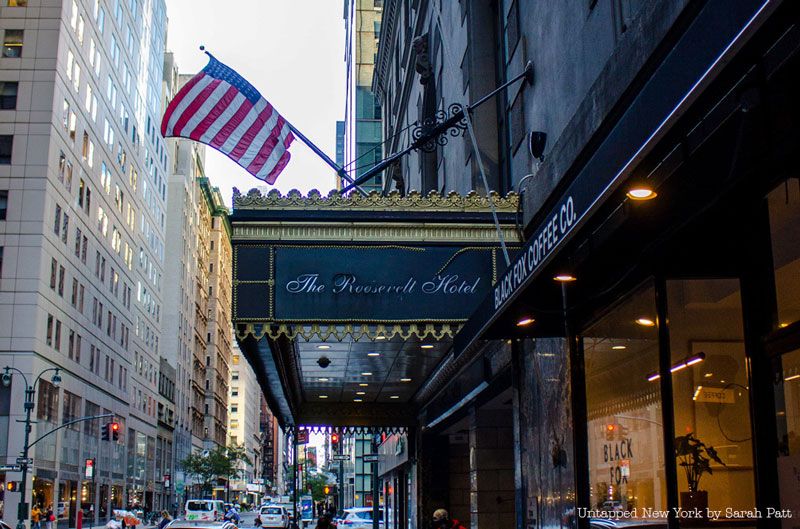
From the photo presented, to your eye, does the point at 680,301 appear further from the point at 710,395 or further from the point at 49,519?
the point at 49,519

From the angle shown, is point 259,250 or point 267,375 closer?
point 259,250

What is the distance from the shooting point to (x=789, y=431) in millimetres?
6586

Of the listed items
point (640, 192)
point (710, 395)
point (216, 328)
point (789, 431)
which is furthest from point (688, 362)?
point (216, 328)

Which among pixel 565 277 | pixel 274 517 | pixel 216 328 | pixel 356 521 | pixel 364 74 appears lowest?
pixel 274 517

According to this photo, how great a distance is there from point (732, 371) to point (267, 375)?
15.9 metres

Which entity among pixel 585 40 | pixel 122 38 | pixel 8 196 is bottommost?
pixel 585 40

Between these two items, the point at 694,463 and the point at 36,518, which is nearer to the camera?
the point at 694,463

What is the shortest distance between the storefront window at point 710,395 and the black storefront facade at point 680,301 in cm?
2

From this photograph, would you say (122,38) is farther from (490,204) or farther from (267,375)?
(490,204)

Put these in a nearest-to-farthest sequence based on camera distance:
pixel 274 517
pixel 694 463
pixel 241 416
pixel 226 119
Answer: pixel 694 463 < pixel 226 119 < pixel 274 517 < pixel 241 416

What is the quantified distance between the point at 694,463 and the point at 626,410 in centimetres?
133

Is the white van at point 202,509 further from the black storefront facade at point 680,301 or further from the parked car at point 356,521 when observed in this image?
the black storefront facade at point 680,301

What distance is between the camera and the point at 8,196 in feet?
189

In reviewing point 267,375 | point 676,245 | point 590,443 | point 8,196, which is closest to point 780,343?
point 676,245
